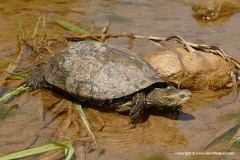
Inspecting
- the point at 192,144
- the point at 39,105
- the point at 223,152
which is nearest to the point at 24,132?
the point at 39,105

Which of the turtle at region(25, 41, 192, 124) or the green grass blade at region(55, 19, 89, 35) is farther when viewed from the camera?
the green grass blade at region(55, 19, 89, 35)

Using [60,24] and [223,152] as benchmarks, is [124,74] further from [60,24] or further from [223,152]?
[60,24]

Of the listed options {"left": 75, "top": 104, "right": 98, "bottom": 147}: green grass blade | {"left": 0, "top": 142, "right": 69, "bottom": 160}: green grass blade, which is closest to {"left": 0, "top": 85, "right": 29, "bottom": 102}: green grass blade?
{"left": 75, "top": 104, "right": 98, "bottom": 147}: green grass blade

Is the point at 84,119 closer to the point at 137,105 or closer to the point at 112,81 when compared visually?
the point at 112,81

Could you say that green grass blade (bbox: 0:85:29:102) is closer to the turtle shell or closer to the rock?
the turtle shell

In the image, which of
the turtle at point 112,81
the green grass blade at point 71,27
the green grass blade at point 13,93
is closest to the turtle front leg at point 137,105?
the turtle at point 112,81

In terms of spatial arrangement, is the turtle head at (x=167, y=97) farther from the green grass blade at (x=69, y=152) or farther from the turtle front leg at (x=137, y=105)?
the green grass blade at (x=69, y=152)
